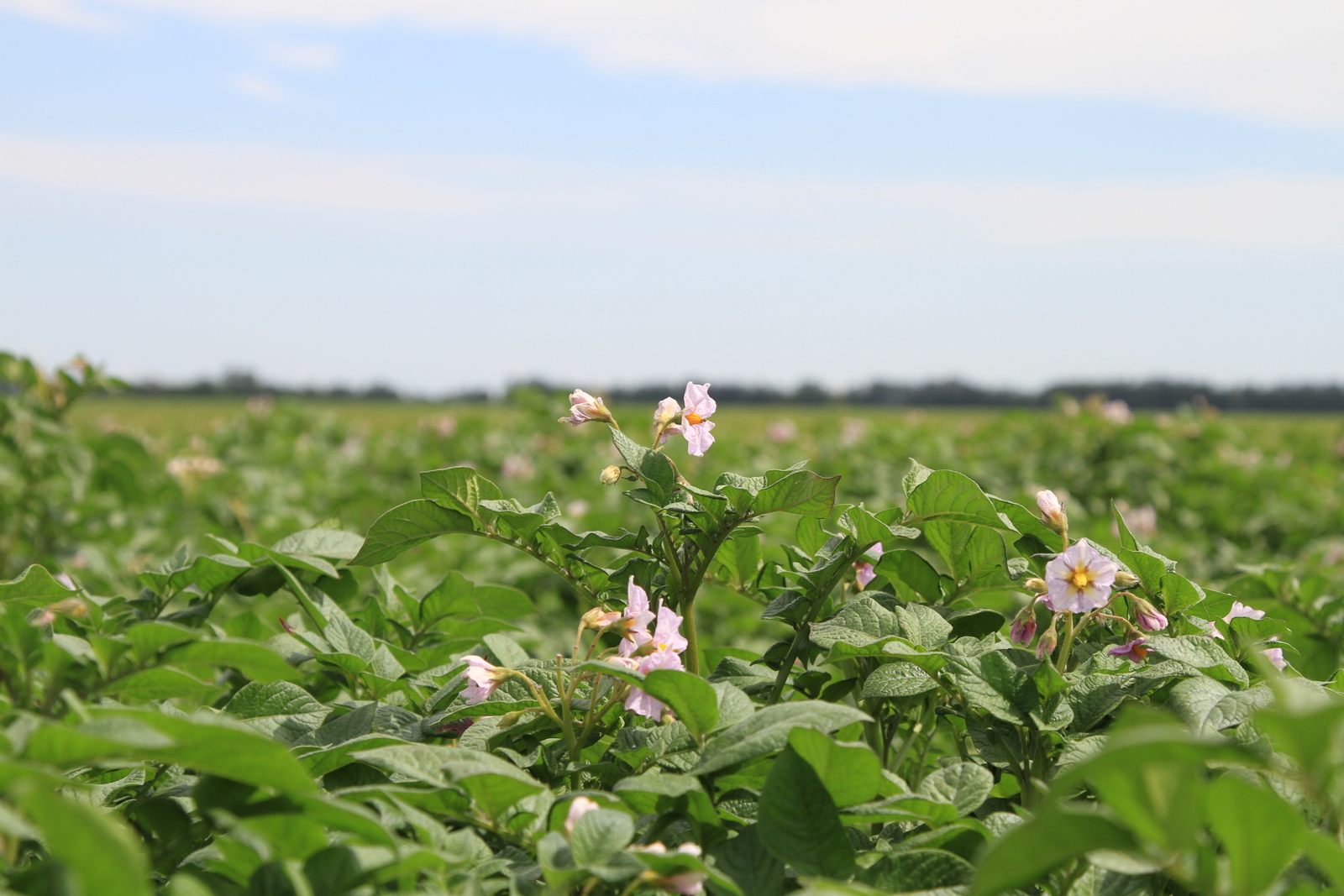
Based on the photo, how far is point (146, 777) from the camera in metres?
1.15

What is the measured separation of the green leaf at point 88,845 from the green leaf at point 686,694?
0.45 metres

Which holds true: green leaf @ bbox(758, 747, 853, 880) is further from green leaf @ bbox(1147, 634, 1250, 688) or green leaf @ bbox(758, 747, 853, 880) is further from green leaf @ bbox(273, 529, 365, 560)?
green leaf @ bbox(273, 529, 365, 560)

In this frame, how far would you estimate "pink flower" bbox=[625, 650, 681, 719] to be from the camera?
1068 mm

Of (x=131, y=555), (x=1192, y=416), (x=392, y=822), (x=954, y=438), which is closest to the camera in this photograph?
(x=392, y=822)

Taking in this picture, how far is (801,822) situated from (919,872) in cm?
11

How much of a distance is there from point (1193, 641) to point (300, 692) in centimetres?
101

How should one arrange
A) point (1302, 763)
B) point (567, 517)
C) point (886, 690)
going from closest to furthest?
point (1302, 763) < point (886, 690) < point (567, 517)

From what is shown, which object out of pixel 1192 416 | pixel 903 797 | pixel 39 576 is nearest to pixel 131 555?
pixel 39 576

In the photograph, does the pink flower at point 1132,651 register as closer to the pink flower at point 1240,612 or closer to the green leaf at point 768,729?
the pink flower at point 1240,612

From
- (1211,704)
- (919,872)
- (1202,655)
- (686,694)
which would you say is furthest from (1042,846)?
(1202,655)

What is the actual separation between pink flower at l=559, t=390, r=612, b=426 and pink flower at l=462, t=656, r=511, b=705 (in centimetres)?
37

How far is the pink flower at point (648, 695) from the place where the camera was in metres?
1.07

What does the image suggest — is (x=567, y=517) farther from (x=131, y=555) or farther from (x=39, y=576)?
(x=39, y=576)

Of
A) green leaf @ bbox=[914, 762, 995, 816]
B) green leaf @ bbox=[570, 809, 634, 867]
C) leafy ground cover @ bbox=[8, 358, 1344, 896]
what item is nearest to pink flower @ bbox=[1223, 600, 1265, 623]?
leafy ground cover @ bbox=[8, 358, 1344, 896]
